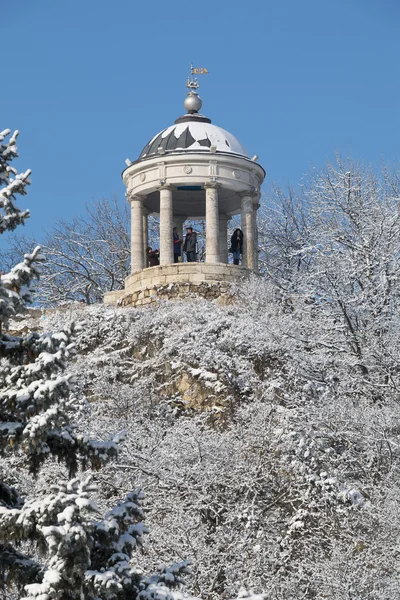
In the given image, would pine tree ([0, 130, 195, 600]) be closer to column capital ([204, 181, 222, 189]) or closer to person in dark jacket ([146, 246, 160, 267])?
column capital ([204, 181, 222, 189])

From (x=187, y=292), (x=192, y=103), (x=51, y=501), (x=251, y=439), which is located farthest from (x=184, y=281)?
(x=51, y=501)

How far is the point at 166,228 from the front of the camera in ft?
103

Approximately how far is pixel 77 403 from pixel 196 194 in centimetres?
1140

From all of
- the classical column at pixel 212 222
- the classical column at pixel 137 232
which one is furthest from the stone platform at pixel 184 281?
the classical column at pixel 137 232

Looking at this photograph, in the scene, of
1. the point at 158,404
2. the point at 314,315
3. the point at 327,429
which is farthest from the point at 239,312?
the point at 327,429

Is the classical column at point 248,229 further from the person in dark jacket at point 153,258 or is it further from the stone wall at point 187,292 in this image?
the person in dark jacket at point 153,258

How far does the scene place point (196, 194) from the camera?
34750mm

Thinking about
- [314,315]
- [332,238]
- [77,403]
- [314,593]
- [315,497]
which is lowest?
[314,593]

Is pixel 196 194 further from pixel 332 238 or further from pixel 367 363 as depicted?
pixel 367 363

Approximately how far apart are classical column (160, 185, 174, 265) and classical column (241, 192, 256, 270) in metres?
2.14

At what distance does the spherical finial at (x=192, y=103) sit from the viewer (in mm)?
34469

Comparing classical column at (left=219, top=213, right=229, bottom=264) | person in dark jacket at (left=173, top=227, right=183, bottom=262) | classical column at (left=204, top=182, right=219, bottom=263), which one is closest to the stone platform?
classical column at (left=204, top=182, right=219, bottom=263)

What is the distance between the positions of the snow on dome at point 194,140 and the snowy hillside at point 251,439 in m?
4.63

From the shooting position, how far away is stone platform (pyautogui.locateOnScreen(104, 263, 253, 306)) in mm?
30125
